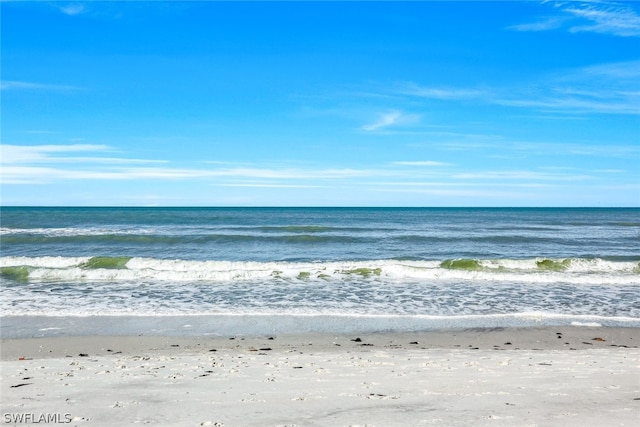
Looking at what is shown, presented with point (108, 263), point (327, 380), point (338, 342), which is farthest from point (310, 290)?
point (108, 263)

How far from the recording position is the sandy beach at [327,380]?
5.11 m

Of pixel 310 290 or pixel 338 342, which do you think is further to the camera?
pixel 310 290

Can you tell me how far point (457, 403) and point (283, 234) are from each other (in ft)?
109

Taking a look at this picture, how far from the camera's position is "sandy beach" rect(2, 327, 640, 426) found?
16.8 feet

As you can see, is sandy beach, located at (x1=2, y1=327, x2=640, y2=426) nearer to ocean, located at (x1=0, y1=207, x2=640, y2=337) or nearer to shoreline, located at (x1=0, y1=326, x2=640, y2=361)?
shoreline, located at (x1=0, y1=326, x2=640, y2=361)

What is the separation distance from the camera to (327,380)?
6.62 metres

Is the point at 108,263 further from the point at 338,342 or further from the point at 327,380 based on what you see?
the point at 327,380

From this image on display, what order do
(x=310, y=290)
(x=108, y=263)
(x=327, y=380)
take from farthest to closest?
(x=108, y=263)
(x=310, y=290)
(x=327, y=380)

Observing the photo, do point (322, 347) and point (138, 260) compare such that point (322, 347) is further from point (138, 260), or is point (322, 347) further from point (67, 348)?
point (138, 260)

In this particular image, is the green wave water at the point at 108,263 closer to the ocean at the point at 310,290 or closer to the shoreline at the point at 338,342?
the ocean at the point at 310,290

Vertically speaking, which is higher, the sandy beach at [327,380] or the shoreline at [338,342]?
the sandy beach at [327,380]

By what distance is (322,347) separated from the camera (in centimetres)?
923

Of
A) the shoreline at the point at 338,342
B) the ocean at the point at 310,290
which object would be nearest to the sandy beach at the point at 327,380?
the shoreline at the point at 338,342

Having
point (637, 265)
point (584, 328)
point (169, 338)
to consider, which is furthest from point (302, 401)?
point (637, 265)
